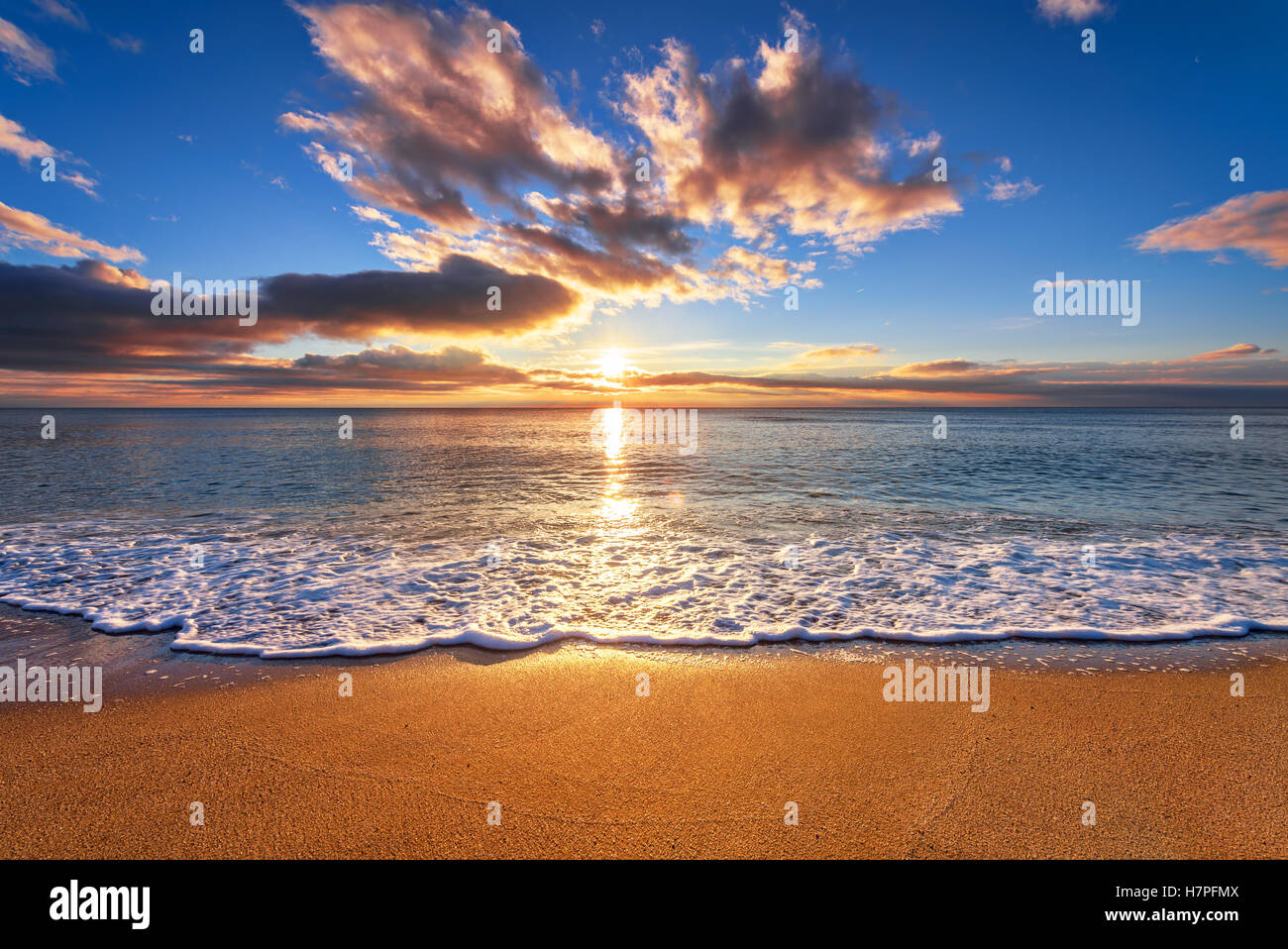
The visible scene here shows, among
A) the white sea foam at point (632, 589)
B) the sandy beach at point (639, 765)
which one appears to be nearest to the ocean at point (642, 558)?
the white sea foam at point (632, 589)

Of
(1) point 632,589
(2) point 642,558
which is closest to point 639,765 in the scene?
(1) point 632,589

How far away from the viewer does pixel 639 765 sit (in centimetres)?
396

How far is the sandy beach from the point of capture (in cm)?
326

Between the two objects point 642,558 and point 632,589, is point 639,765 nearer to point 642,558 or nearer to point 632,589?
point 632,589

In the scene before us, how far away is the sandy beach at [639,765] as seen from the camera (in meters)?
3.26

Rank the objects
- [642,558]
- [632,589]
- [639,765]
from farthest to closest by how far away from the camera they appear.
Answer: [642,558]
[632,589]
[639,765]

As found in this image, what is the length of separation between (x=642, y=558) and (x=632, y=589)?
5.74 feet

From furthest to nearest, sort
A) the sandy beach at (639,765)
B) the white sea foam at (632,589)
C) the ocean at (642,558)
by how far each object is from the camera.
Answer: the ocean at (642,558) → the white sea foam at (632,589) → the sandy beach at (639,765)

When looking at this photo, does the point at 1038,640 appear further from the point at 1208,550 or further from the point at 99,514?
the point at 99,514

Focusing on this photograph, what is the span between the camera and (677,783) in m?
3.74

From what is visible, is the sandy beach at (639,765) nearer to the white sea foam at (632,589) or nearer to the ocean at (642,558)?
the white sea foam at (632,589)

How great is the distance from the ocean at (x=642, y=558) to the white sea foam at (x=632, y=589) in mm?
46

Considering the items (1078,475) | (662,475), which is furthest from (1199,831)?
(1078,475)

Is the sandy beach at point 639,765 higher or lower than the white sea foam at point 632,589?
lower
